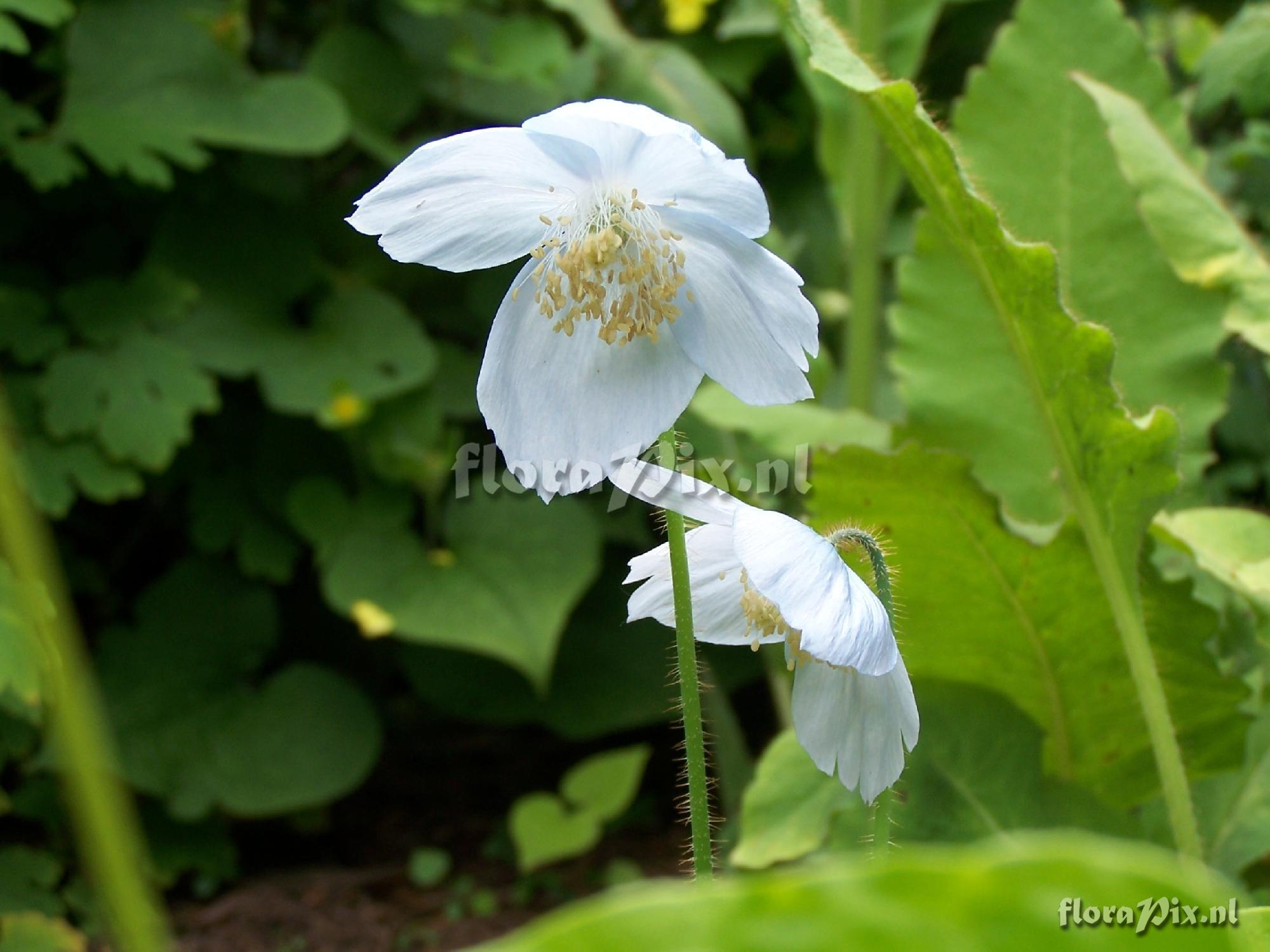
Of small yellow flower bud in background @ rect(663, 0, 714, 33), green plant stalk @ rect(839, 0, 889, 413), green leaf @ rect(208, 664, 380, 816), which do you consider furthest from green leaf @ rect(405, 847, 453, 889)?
small yellow flower bud in background @ rect(663, 0, 714, 33)

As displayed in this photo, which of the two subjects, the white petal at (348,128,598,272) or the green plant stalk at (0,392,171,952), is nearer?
the green plant stalk at (0,392,171,952)

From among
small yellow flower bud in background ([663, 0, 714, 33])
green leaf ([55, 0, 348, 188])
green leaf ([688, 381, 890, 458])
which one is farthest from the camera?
small yellow flower bud in background ([663, 0, 714, 33])

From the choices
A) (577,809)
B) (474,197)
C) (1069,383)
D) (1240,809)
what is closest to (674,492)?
(474,197)

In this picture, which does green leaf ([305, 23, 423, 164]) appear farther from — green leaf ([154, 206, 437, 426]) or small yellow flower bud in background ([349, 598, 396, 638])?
small yellow flower bud in background ([349, 598, 396, 638])

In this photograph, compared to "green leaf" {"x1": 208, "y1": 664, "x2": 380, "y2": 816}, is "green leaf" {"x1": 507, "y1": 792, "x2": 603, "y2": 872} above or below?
below

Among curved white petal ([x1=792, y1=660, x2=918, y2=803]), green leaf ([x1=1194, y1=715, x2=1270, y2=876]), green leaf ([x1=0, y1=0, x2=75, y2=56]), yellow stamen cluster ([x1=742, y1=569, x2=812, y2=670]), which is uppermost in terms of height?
green leaf ([x1=0, y1=0, x2=75, y2=56])

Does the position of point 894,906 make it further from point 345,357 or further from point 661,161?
point 345,357

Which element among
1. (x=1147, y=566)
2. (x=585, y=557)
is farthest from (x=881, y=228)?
(x=1147, y=566)
